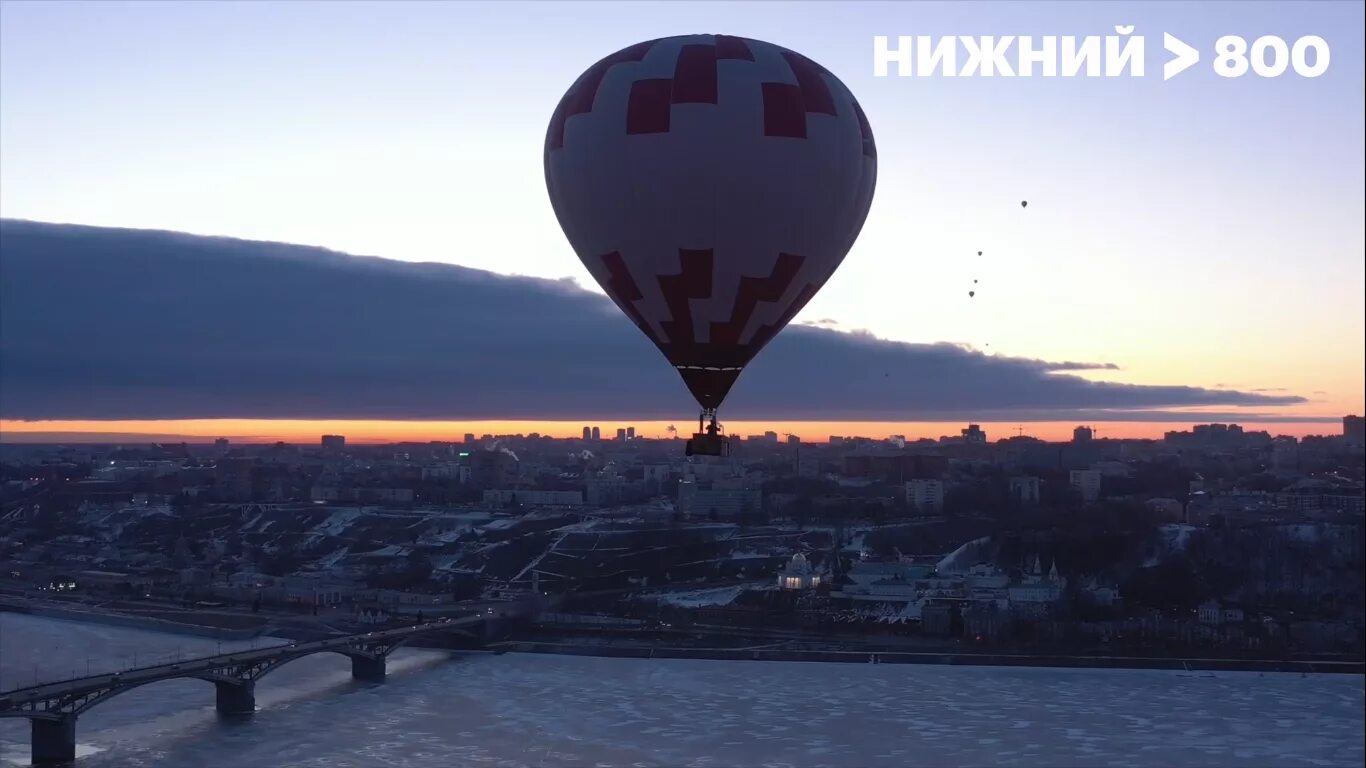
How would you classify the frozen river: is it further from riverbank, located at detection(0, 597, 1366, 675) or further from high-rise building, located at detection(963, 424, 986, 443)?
high-rise building, located at detection(963, 424, 986, 443)

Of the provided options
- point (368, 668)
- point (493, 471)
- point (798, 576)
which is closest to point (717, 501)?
point (493, 471)

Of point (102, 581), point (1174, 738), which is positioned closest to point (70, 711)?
point (1174, 738)

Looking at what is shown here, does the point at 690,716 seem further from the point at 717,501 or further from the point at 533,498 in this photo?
the point at 533,498

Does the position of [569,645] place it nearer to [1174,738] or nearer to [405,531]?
[1174,738]

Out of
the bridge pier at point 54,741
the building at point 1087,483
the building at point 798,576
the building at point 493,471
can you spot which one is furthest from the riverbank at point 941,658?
the building at point 493,471

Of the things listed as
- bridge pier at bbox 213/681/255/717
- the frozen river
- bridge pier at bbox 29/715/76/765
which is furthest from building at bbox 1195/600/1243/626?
bridge pier at bbox 29/715/76/765

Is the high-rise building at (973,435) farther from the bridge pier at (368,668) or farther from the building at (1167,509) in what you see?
the bridge pier at (368,668)
